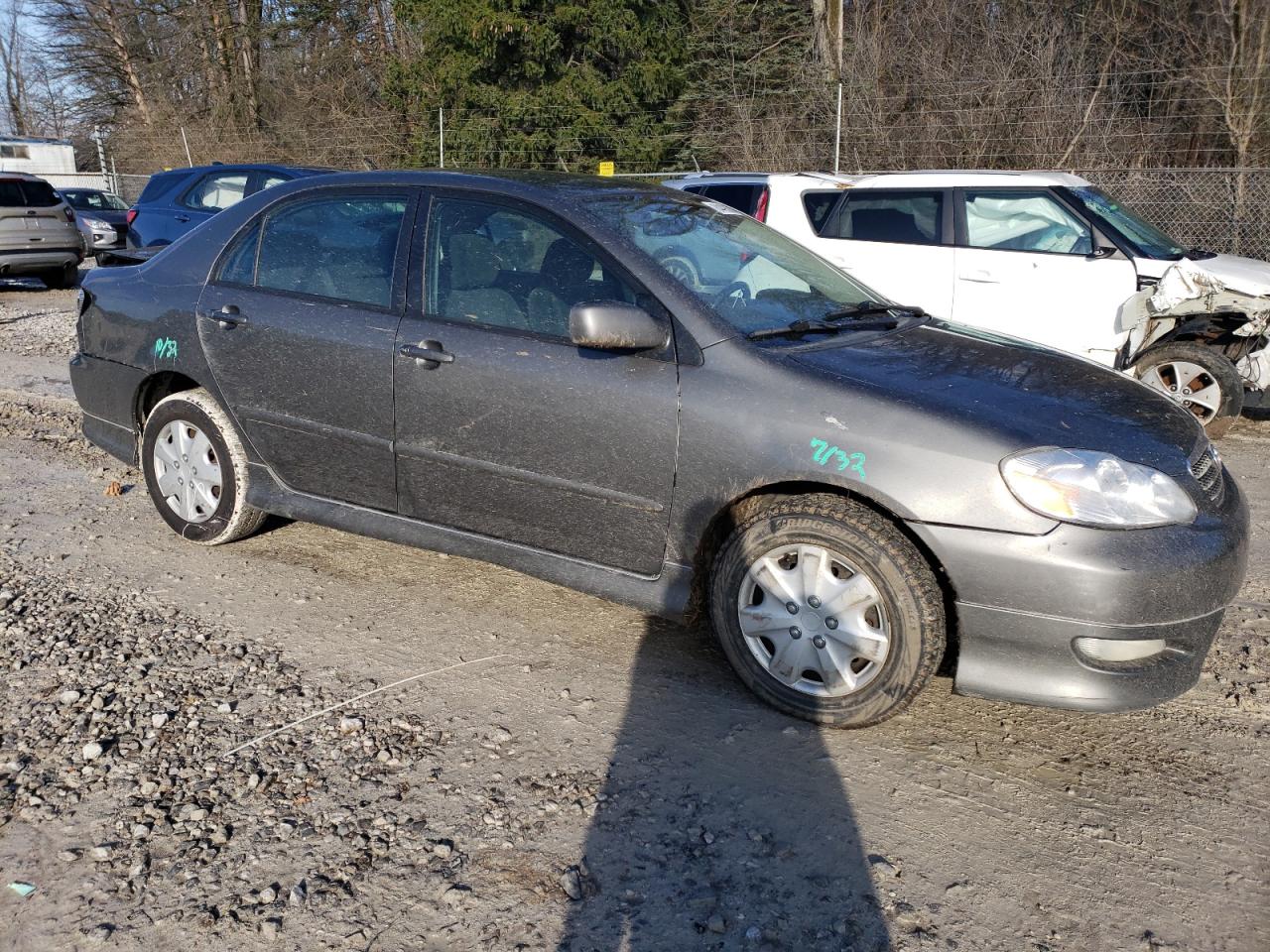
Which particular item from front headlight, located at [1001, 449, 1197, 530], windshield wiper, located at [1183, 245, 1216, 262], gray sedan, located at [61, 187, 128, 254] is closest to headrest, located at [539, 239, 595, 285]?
front headlight, located at [1001, 449, 1197, 530]

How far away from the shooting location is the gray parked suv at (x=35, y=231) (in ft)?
49.6

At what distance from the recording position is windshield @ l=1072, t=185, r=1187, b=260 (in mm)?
7477

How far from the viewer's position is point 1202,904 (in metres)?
2.55

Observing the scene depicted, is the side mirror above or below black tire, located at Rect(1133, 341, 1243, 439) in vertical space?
above

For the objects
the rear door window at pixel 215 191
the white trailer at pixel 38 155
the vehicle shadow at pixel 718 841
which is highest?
the white trailer at pixel 38 155

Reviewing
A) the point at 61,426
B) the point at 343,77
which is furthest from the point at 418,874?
the point at 343,77

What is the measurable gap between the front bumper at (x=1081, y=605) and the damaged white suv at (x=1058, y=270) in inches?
159

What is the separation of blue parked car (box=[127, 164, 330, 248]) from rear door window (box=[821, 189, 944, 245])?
6.46m

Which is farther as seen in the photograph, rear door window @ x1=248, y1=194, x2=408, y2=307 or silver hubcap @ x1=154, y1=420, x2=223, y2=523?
silver hubcap @ x1=154, y1=420, x2=223, y2=523

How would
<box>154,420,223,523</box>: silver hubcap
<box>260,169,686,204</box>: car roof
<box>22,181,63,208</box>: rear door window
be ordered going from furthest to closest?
<box>22,181,63,208</box>: rear door window
<box>154,420,223,523</box>: silver hubcap
<box>260,169,686,204</box>: car roof

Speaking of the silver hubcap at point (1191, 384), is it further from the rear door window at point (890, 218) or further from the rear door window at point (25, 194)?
the rear door window at point (25, 194)

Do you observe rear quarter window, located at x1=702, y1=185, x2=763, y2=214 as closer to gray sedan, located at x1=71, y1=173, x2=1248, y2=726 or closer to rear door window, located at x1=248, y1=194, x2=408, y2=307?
gray sedan, located at x1=71, y1=173, x2=1248, y2=726

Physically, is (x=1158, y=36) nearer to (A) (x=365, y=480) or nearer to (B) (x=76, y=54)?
(A) (x=365, y=480)

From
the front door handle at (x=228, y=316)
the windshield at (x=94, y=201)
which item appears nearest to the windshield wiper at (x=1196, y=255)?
the front door handle at (x=228, y=316)
